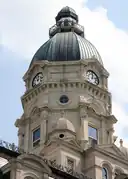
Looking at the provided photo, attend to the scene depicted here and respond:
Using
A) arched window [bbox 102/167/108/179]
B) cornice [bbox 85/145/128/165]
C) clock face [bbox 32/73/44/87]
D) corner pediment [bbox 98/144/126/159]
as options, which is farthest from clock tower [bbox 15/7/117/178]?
arched window [bbox 102/167/108/179]

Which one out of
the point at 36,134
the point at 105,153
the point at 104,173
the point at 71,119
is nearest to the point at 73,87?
the point at 71,119

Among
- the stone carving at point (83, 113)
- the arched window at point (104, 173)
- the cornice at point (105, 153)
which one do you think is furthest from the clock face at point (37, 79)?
the arched window at point (104, 173)

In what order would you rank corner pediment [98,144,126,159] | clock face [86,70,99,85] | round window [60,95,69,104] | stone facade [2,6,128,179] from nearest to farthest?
stone facade [2,6,128,179]
corner pediment [98,144,126,159]
round window [60,95,69,104]
clock face [86,70,99,85]

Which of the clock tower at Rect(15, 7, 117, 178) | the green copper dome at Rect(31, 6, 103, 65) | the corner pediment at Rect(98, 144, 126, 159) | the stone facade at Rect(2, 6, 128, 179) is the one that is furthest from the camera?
the green copper dome at Rect(31, 6, 103, 65)

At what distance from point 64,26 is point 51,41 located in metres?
6.78

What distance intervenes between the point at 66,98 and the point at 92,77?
6.74 m

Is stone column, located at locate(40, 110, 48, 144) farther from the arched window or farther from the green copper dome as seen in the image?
the arched window

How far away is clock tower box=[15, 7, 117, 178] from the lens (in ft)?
286

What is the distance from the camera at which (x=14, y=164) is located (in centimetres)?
5741

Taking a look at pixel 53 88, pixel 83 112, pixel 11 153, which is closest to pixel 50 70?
pixel 53 88

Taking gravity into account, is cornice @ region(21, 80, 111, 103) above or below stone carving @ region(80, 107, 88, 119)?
above

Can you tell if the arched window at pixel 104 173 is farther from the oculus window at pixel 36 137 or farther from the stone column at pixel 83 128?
the oculus window at pixel 36 137

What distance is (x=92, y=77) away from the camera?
94750mm

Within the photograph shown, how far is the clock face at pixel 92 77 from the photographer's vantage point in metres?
93.9
